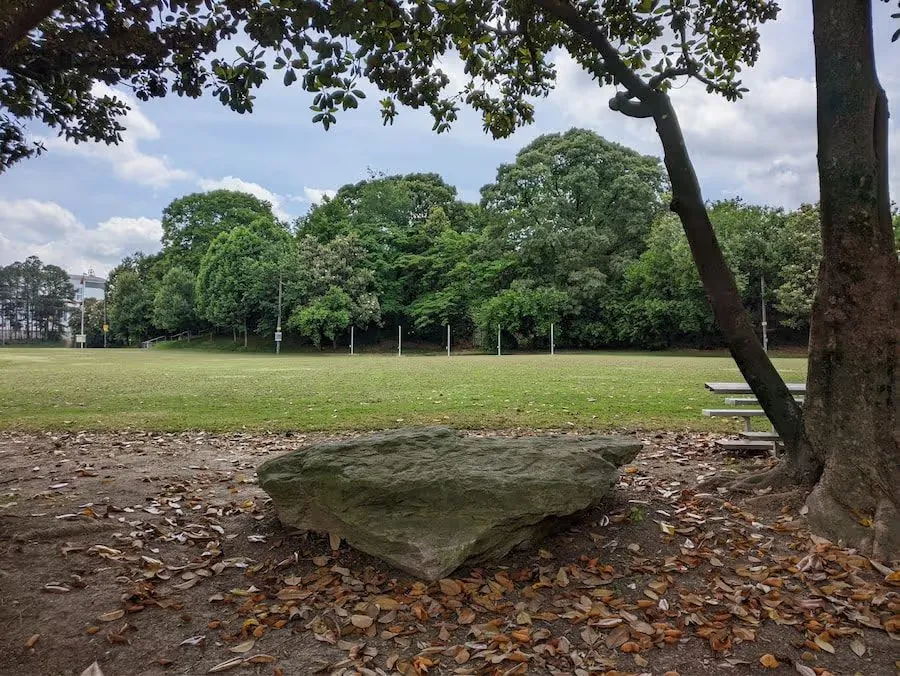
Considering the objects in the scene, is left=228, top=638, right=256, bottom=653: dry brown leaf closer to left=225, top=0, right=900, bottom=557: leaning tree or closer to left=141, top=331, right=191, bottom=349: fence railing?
left=225, top=0, right=900, bottom=557: leaning tree

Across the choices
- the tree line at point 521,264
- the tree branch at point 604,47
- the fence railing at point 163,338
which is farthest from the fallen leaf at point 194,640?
the fence railing at point 163,338

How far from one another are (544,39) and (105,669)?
6.77 metres

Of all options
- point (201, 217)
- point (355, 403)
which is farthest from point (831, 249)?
point (201, 217)

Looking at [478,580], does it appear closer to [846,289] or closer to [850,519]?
[850,519]

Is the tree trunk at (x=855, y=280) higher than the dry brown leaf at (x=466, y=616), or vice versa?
the tree trunk at (x=855, y=280)

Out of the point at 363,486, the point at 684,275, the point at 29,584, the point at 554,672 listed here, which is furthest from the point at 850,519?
the point at 684,275

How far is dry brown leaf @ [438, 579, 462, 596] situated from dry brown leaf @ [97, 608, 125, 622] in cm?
177

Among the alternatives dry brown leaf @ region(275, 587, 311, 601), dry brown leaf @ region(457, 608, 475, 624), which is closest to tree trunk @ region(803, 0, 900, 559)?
dry brown leaf @ region(457, 608, 475, 624)

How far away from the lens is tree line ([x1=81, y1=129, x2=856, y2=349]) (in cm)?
3728

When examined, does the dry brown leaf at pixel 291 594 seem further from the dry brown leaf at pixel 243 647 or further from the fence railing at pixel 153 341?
the fence railing at pixel 153 341

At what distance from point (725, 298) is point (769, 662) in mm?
2683

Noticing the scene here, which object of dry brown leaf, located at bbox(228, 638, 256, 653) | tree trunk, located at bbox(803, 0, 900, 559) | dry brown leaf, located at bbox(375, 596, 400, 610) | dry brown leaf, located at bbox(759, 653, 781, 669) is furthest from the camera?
tree trunk, located at bbox(803, 0, 900, 559)

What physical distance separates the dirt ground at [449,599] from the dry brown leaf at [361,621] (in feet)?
0.04

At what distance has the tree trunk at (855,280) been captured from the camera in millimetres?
3715
